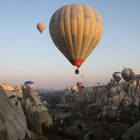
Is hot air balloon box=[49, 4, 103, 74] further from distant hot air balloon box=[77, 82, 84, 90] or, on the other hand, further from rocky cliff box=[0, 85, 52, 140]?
distant hot air balloon box=[77, 82, 84, 90]

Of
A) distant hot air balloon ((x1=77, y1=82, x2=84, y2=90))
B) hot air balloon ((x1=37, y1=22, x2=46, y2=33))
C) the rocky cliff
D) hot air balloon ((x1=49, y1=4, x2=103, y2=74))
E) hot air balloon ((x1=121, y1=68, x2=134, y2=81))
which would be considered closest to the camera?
the rocky cliff

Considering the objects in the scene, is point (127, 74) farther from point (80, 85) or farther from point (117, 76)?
point (80, 85)

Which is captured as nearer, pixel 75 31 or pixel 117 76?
pixel 75 31

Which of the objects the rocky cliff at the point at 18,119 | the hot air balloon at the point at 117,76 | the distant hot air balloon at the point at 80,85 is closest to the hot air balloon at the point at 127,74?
the hot air balloon at the point at 117,76

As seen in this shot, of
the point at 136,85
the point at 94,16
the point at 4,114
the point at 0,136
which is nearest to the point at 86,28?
the point at 94,16

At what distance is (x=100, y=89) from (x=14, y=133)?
107227mm

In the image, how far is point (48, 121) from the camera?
3762 cm

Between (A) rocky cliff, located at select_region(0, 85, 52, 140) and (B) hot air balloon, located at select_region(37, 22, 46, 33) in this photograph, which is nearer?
(A) rocky cliff, located at select_region(0, 85, 52, 140)

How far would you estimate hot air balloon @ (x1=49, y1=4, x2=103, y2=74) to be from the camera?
35375 millimetres

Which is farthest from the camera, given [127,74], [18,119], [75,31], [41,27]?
[127,74]

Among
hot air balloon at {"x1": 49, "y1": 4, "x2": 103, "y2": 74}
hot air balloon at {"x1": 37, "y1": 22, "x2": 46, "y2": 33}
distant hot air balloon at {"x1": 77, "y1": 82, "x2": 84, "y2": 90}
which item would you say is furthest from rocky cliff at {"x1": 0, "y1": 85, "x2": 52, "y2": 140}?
distant hot air balloon at {"x1": 77, "y1": 82, "x2": 84, "y2": 90}

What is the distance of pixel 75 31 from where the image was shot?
1398 inches

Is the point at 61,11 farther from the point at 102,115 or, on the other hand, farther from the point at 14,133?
the point at 102,115

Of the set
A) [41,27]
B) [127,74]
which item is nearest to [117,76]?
[127,74]
